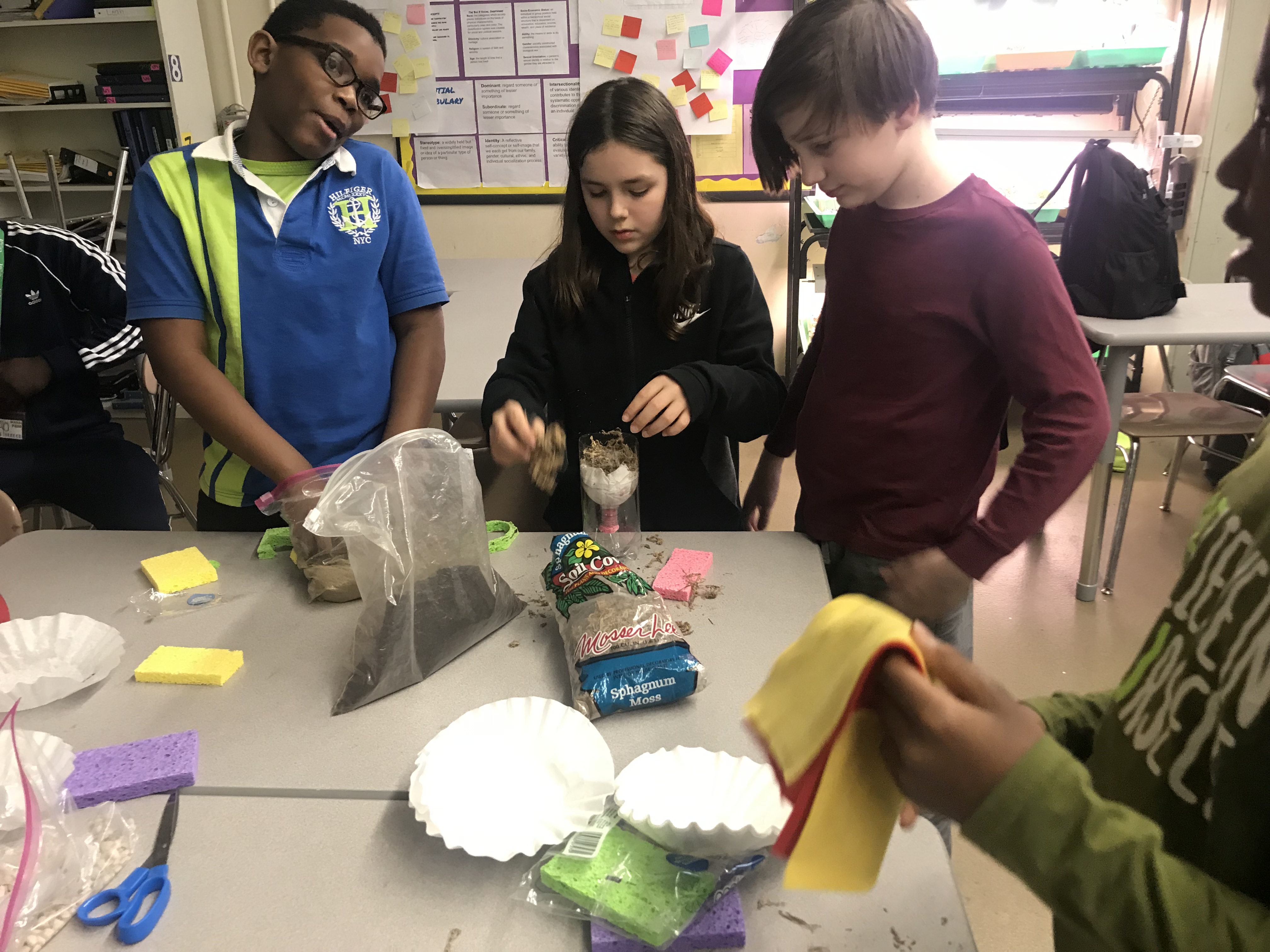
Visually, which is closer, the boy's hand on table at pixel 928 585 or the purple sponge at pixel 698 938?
the purple sponge at pixel 698 938

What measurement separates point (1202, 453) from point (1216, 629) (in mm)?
3300

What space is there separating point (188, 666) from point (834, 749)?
0.80 m

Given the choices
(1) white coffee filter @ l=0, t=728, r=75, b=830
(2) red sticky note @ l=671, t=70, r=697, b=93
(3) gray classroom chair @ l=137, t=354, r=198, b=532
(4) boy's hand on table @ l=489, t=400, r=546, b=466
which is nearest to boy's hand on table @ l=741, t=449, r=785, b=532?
(4) boy's hand on table @ l=489, t=400, r=546, b=466

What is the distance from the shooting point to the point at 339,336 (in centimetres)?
136

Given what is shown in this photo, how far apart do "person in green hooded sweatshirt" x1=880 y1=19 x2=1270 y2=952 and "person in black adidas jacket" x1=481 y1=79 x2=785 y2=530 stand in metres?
0.74

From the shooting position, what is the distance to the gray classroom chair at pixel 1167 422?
248 centimetres

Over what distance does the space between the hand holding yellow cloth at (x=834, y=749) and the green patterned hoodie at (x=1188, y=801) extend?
0.28 ft

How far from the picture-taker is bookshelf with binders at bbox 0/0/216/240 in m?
3.53

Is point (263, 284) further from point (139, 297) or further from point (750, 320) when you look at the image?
point (750, 320)

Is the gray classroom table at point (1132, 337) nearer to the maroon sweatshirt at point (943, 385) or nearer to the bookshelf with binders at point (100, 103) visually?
the maroon sweatshirt at point (943, 385)

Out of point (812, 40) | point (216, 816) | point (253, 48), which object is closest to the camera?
point (216, 816)

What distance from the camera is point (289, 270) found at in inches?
51.5

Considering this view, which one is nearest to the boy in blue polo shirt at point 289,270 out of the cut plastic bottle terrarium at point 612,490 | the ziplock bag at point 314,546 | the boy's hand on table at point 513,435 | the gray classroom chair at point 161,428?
the ziplock bag at point 314,546

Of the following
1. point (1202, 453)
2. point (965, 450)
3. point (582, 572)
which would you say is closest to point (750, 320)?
point (965, 450)
